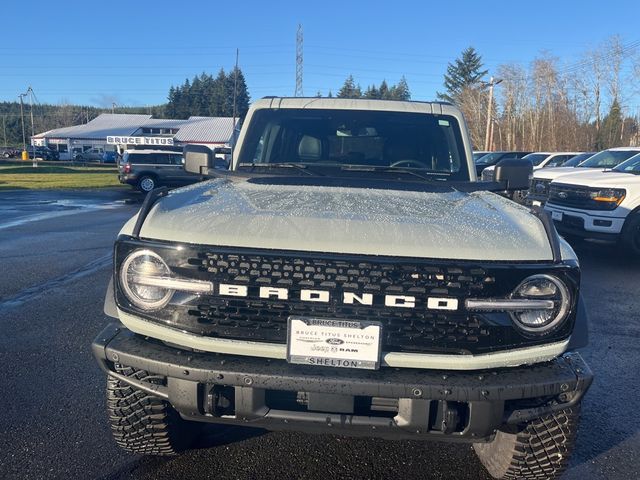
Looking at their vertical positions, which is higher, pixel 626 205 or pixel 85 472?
pixel 626 205

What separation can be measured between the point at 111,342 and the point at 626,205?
8.70 meters

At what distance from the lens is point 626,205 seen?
8617 mm

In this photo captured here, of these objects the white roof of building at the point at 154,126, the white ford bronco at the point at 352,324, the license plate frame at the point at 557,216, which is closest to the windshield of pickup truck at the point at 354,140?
the white ford bronco at the point at 352,324

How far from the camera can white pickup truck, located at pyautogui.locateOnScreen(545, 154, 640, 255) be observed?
863cm

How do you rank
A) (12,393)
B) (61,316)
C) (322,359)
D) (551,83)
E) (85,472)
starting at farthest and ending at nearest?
(551,83), (61,316), (12,393), (85,472), (322,359)

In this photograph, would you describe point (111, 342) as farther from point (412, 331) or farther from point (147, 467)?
point (412, 331)

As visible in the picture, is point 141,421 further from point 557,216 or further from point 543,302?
point 557,216

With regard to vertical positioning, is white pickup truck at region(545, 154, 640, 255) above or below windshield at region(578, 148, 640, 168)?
below

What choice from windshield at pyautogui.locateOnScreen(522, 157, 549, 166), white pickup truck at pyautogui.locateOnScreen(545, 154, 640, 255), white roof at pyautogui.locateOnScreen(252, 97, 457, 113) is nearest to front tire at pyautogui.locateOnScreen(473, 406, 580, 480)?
white roof at pyautogui.locateOnScreen(252, 97, 457, 113)

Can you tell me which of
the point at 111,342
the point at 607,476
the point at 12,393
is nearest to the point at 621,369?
the point at 607,476

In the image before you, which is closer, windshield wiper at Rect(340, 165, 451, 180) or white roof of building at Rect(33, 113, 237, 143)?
windshield wiper at Rect(340, 165, 451, 180)

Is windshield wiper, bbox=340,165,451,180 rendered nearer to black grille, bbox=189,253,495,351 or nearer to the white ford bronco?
the white ford bronco

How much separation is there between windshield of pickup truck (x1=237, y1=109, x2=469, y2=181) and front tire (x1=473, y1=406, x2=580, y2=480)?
6.23 feet

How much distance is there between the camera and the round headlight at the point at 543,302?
7.08ft
